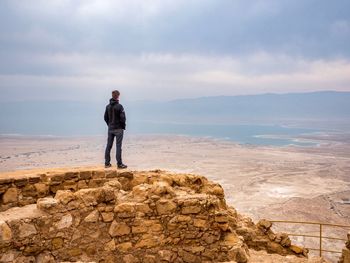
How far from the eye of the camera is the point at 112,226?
6.15 metres

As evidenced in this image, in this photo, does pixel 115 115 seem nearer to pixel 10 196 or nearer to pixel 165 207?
pixel 10 196

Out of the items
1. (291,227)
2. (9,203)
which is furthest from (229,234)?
(291,227)

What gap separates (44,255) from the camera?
5.68 metres

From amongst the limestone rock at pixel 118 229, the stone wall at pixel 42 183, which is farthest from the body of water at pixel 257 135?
the limestone rock at pixel 118 229

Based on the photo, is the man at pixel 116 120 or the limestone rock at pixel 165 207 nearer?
the limestone rock at pixel 165 207

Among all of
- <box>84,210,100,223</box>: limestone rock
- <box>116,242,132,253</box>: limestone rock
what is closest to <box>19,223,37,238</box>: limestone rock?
<box>84,210,100,223</box>: limestone rock

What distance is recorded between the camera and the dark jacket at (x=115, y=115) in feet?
29.7

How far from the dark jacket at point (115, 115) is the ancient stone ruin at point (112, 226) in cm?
239

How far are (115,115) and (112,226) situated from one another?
375 centimetres

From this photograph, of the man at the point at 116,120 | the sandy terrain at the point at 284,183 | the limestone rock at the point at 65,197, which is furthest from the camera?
the sandy terrain at the point at 284,183

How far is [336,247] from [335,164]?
42317mm

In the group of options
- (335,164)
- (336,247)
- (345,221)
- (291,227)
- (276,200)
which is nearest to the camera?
(336,247)

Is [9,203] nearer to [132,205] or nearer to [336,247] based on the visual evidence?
[132,205]

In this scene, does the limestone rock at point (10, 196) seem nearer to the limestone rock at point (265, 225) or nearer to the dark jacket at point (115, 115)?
the dark jacket at point (115, 115)
